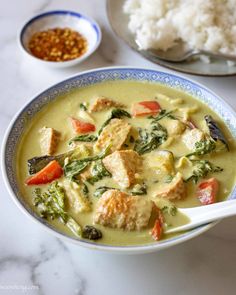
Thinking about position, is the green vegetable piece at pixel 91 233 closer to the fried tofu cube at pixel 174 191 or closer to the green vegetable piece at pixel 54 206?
the green vegetable piece at pixel 54 206

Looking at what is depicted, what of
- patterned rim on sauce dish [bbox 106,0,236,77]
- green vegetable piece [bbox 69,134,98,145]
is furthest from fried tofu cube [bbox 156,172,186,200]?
patterned rim on sauce dish [bbox 106,0,236,77]

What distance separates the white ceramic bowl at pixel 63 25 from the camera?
8.46ft

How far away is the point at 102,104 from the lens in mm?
2043

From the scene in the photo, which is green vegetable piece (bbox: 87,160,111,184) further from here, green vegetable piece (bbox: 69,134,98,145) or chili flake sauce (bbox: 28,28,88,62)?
chili flake sauce (bbox: 28,28,88,62)

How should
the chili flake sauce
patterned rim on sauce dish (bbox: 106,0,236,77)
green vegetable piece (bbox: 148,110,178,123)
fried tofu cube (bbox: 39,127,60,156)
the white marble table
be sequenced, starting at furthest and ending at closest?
the chili flake sauce, patterned rim on sauce dish (bbox: 106,0,236,77), green vegetable piece (bbox: 148,110,178,123), fried tofu cube (bbox: 39,127,60,156), the white marble table

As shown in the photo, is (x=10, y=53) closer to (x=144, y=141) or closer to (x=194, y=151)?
(x=144, y=141)

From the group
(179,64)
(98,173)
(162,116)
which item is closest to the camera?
(98,173)

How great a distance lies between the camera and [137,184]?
1.71 m

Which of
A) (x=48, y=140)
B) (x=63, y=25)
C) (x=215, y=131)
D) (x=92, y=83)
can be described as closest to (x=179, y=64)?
(x=92, y=83)

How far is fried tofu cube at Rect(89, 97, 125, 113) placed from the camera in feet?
6.67

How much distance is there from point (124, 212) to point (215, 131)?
558 mm

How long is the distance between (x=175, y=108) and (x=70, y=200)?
0.65 meters

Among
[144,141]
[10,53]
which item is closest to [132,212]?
[144,141]

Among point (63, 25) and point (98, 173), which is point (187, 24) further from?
point (98, 173)
